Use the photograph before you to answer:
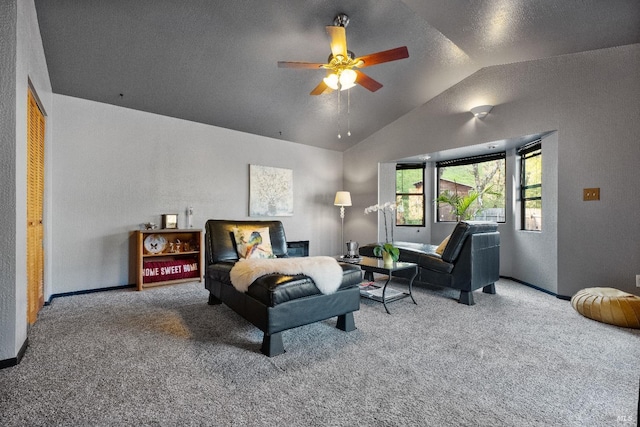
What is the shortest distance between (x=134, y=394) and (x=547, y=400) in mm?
2150

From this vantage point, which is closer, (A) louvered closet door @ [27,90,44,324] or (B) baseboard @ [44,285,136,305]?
(A) louvered closet door @ [27,90,44,324]

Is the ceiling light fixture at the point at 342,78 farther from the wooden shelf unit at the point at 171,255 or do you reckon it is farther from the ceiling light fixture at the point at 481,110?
the wooden shelf unit at the point at 171,255

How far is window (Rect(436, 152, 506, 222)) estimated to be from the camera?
4.88 metres

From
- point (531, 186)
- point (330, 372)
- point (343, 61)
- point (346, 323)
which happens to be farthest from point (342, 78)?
point (531, 186)

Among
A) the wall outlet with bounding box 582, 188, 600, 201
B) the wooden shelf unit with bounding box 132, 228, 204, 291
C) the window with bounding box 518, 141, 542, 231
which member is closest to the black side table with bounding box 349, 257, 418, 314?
the wall outlet with bounding box 582, 188, 600, 201

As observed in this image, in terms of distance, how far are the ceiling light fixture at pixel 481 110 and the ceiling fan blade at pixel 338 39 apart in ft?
8.21

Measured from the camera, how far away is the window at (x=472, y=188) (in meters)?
4.88

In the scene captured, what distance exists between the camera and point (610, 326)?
2621 mm

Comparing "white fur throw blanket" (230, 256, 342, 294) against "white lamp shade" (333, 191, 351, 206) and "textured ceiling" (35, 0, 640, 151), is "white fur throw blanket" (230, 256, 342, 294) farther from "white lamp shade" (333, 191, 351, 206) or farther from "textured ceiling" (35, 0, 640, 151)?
"white lamp shade" (333, 191, 351, 206)

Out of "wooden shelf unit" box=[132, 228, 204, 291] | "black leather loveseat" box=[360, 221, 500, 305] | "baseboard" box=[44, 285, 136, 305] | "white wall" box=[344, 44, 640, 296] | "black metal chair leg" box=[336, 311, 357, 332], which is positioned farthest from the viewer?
"wooden shelf unit" box=[132, 228, 204, 291]

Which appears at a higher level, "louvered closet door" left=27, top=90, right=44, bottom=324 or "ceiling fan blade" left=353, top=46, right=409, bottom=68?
"ceiling fan blade" left=353, top=46, right=409, bottom=68

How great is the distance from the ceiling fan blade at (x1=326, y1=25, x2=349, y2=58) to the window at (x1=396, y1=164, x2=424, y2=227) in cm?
357

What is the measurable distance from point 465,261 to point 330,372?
2126mm

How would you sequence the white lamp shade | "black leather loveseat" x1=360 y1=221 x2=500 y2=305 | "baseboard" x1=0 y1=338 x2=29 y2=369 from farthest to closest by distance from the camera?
the white lamp shade
"black leather loveseat" x1=360 y1=221 x2=500 y2=305
"baseboard" x1=0 y1=338 x2=29 y2=369
